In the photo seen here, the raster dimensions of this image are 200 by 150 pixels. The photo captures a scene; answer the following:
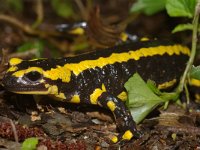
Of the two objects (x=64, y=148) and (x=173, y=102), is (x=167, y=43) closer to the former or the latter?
(x=173, y=102)

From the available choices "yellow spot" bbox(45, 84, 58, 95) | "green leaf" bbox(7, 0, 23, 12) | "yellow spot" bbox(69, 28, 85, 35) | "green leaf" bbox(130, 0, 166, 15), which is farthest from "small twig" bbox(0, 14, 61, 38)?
"yellow spot" bbox(45, 84, 58, 95)

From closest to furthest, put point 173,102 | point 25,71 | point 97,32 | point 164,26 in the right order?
point 25,71 < point 173,102 < point 97,32 < point 164,26

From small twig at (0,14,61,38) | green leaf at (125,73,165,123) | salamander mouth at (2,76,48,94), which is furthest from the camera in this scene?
small twig at (0,14,61,38)

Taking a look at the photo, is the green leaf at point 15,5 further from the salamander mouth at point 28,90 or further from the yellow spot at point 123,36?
the salamander mouth at point 28,90

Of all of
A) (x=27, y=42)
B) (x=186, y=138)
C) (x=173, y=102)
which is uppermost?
(x=27, y=42)

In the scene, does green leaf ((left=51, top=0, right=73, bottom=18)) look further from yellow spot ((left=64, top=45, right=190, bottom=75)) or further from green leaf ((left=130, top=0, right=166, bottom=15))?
yellow spot ((left=64, top=45, right=190, bottom=75))

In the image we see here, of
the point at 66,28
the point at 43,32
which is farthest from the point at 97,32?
the point at 43,32

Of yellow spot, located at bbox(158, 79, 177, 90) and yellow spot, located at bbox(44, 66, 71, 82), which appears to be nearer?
yellow spot, located at bbox(44, 66, 71, 82)
